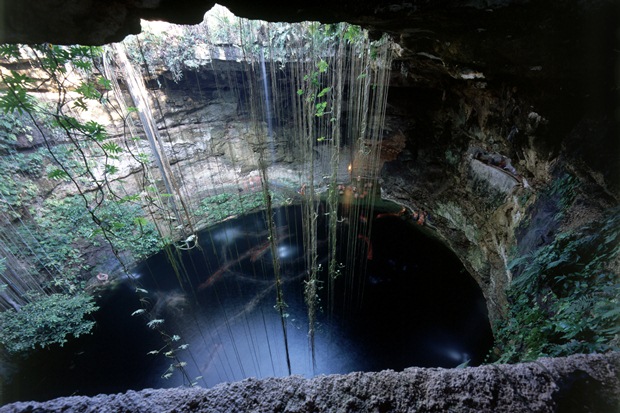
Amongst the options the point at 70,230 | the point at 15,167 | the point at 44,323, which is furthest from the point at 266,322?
the point at 15,167

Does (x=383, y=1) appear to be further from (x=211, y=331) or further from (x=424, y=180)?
(x=424, y=180)

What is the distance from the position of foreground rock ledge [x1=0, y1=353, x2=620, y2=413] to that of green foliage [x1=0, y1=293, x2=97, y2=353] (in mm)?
5009

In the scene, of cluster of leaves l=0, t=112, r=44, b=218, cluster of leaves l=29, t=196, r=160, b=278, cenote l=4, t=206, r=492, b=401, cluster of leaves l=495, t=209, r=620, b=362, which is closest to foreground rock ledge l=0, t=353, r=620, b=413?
cluster of leaves l=495, t=209, r=620, b=362

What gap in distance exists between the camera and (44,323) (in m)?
4.53

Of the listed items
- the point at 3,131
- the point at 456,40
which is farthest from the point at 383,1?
the point at 3,131

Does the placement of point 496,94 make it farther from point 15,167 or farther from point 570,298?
point 15,167

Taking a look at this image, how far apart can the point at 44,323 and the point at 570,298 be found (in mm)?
7127

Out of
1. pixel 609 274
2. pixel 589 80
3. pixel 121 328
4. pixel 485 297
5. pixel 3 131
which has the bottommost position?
pixel 121 328

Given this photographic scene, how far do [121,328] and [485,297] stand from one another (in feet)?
24.3

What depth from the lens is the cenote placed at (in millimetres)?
4535

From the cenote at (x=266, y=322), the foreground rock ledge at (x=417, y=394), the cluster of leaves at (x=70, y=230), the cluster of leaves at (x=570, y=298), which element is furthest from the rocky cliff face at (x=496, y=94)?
the cluster of leaves at (x=70, y=230)

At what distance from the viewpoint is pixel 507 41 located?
224 cm

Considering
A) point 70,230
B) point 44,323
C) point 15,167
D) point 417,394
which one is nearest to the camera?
point 417,394

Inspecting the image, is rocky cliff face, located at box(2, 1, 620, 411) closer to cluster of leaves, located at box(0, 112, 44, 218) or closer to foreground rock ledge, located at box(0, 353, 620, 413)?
foreground rock ledge, located at box(0, 353, 620, 413)
